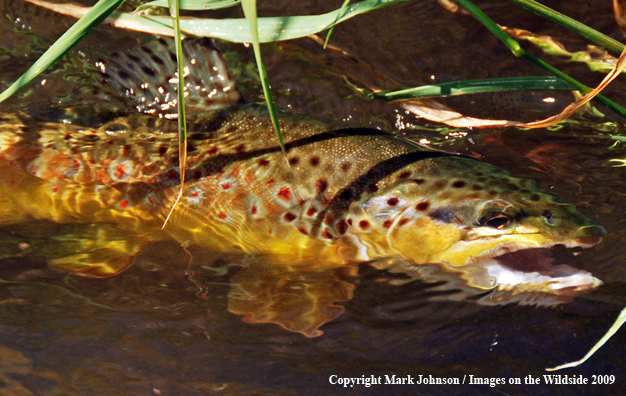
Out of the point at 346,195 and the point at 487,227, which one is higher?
→ the point at 346,195

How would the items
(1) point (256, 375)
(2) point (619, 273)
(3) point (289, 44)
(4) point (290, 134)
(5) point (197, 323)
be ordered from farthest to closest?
1. (3) point (289, 44)
2. (4) point (290, 134)
3. (2) point (619, 273)
4. (5) point (197, 323)
5. (1) point (256, 375)

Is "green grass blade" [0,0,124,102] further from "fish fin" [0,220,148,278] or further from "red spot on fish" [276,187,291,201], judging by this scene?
"red spot on fish" [276,187,291,201]

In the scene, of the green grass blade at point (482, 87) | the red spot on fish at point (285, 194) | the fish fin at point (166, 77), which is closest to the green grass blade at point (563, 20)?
the green grass blade at point (482, 87)

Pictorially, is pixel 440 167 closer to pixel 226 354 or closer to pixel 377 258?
pixel 377 258

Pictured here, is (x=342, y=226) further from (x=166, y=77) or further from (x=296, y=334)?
(x=166, y=77)

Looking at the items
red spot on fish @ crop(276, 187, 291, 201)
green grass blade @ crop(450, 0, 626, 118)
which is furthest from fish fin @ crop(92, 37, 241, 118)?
green grass blade @ crop(450, 0, 626, 118)

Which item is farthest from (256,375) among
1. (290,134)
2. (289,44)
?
(289,44)

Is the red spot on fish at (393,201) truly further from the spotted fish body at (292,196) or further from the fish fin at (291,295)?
the fish fin at (291,295)

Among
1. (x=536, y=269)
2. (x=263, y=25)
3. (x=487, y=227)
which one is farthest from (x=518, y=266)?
(x=263, y=25)
